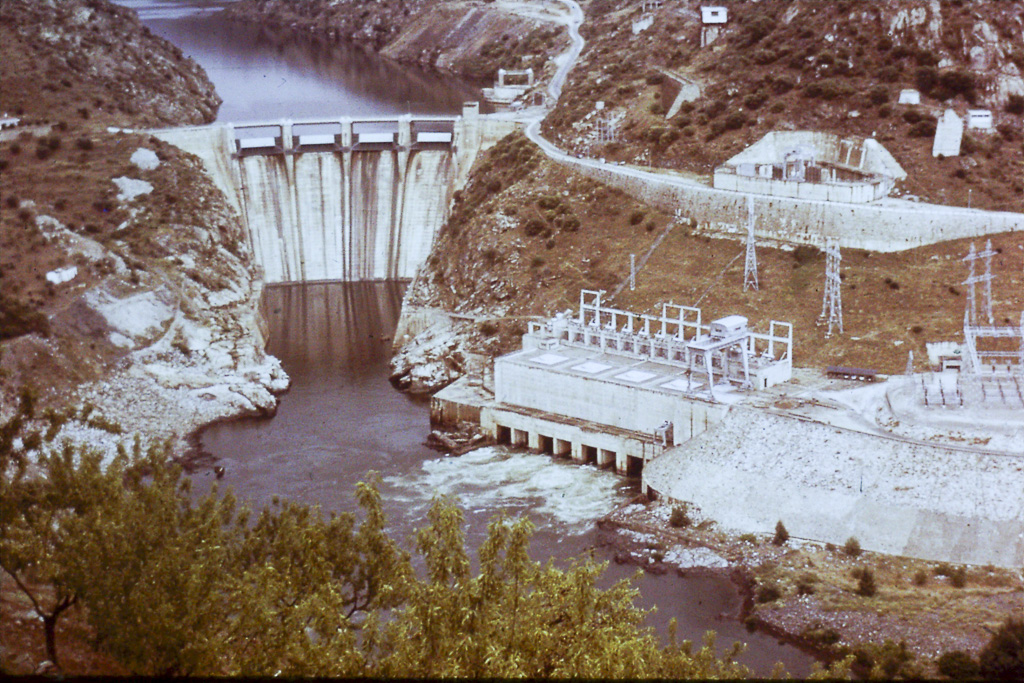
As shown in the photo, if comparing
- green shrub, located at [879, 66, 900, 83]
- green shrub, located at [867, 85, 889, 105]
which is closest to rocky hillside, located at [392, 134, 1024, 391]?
green shrub, located at [867, 85, 889, 105]

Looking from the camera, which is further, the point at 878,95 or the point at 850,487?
the point at 878,95

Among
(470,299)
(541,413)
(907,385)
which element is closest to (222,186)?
(470,299)

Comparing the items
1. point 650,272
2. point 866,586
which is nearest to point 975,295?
point 650,272

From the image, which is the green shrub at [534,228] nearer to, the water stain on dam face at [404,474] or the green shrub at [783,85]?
the water stain on dam face at [404,474]

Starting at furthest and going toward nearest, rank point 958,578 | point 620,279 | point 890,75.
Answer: point 890,75
point 620,279
point 958,578

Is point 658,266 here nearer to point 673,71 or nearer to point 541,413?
point 541,413

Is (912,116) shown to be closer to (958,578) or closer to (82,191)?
(958,578)
